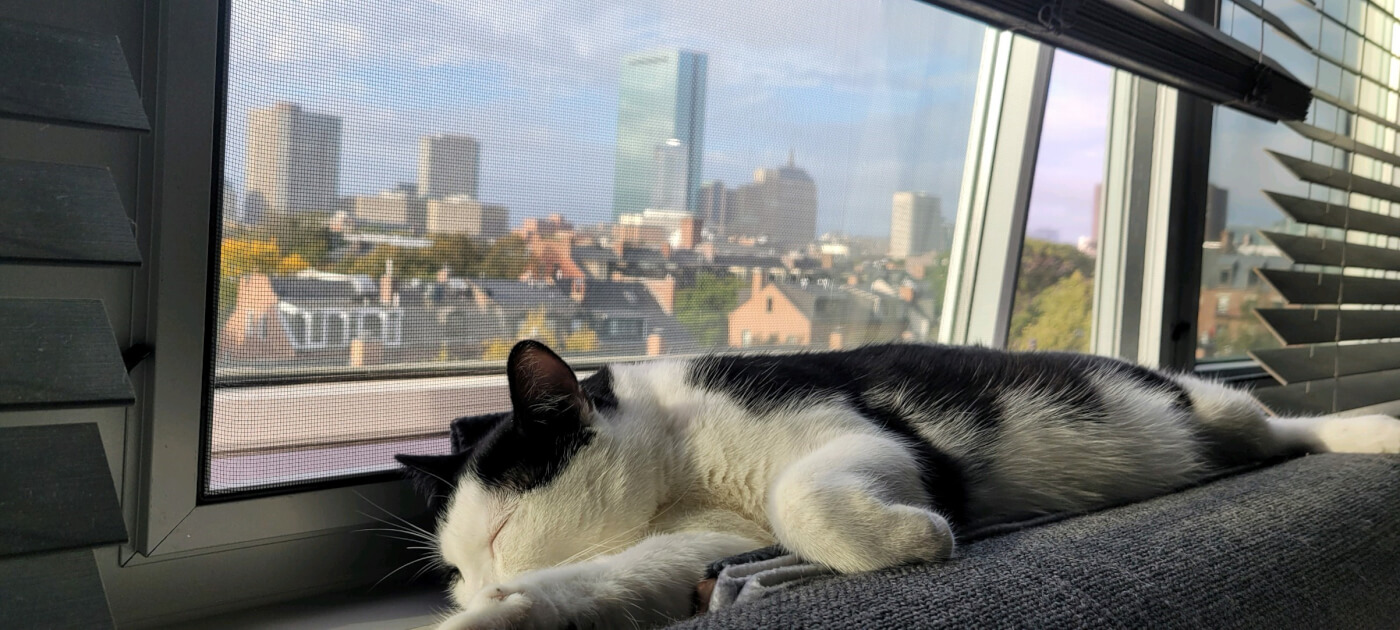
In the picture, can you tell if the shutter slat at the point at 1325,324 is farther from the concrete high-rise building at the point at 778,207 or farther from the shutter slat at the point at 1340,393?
the concrete high-rise building at the point at 778,207

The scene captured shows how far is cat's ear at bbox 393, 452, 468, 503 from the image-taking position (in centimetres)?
88

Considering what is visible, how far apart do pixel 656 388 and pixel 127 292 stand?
549mm

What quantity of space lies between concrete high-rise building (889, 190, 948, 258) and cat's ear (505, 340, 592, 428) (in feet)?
3.28

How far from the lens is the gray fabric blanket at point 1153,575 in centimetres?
56

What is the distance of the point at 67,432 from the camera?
1.62 ft

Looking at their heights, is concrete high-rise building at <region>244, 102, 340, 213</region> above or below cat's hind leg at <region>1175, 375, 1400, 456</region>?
above

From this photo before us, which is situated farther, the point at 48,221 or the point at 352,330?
the point at 352,330

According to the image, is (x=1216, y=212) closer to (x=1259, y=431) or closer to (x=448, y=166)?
(x=1259, y=431)

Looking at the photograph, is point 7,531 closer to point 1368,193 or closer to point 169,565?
point 169,565

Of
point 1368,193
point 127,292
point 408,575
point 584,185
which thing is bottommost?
point 408,575

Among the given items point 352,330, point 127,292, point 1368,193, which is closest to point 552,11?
point 352,330

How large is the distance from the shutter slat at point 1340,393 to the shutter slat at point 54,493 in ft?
6.08

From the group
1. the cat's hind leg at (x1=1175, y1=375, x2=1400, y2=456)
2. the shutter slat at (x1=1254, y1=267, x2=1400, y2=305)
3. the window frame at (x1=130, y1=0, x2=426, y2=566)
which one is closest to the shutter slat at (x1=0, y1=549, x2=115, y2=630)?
the window frame at (x1=130, y1=0, x2=426, y2=566)

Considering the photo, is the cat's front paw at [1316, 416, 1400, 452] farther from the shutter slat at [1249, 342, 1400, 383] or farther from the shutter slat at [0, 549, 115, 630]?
the shutter slat at [0, 549, 115, 630]
